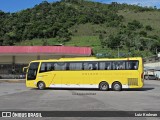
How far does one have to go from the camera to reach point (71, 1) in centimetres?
13650

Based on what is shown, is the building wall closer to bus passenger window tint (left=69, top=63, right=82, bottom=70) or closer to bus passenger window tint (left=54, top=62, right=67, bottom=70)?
bus passenger window tint (left=54, top=62, right=67, bottom=70)

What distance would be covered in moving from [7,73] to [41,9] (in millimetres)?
49712

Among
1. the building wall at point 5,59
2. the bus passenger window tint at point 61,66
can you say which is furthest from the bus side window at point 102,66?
the building wall at point 5,59

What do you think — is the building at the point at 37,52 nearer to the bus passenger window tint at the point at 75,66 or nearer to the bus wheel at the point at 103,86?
the bus passenger window tint at the point at 75,66

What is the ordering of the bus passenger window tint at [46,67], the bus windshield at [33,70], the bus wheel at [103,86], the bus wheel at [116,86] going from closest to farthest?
the bus wheel at [116,86] → the bus wheel at [103,86] → the bus passenger window tint at [46,67] → the bus windshield at [33,70]

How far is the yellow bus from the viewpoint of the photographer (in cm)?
3200

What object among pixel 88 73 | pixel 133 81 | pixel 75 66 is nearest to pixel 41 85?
pixel 75 66

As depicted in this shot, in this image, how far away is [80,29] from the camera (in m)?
111

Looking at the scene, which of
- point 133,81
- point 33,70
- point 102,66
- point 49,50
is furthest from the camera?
point 49,50

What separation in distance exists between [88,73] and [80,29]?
258 feet

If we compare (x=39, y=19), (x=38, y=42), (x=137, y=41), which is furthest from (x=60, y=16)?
(x=137, y=41)

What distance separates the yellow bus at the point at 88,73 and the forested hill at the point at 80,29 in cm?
4910

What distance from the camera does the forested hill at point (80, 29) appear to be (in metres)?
95.4

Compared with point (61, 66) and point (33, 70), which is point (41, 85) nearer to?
point (33, 70)
